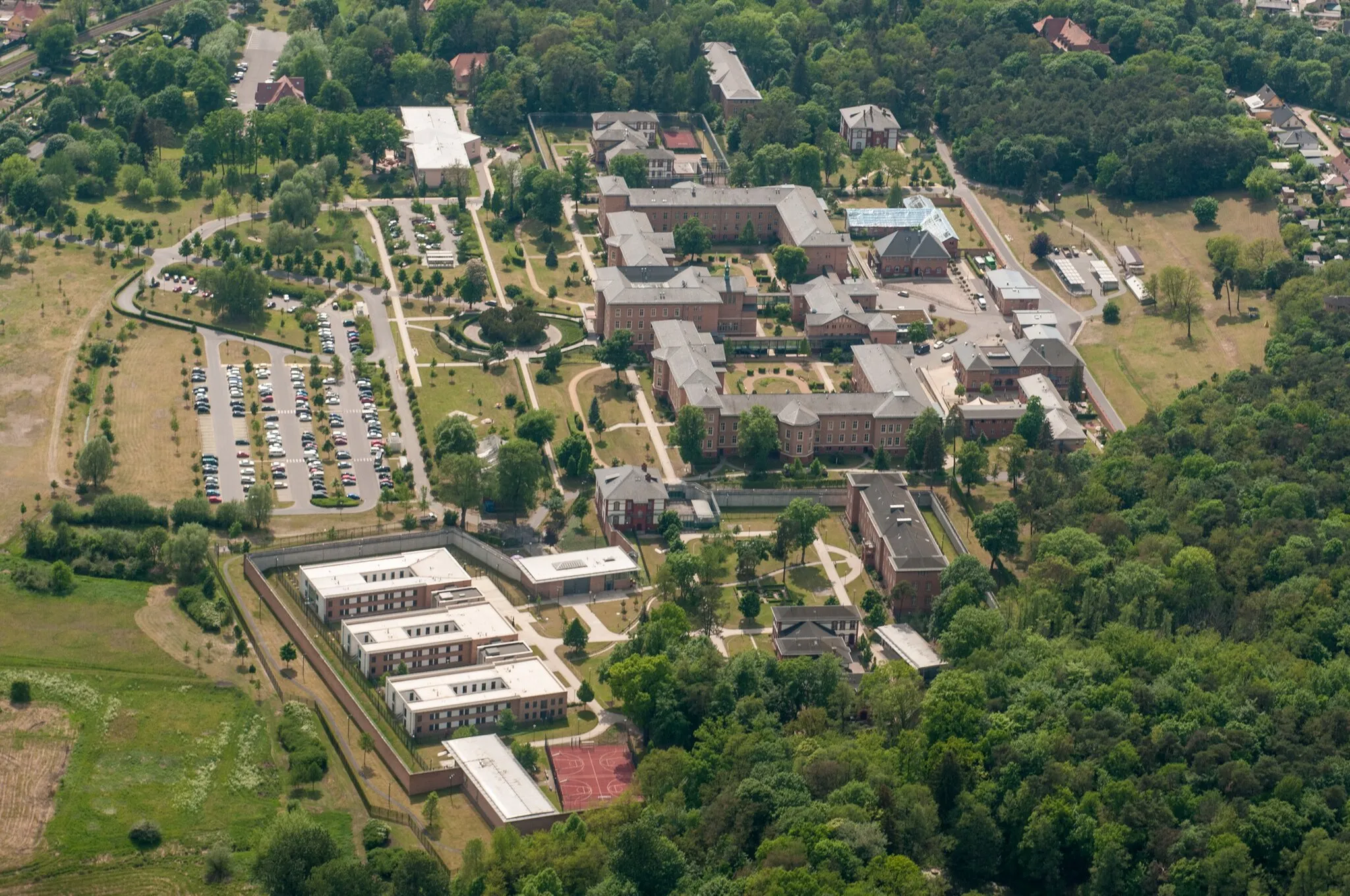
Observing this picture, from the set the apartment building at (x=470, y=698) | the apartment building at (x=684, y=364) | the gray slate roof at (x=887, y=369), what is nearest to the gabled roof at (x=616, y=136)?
the apartment building at (x=684, y=364)

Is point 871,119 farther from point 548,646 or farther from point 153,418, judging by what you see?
point 548,646

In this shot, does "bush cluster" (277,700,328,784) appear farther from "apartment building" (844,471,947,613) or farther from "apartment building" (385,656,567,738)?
"apartment building" (844,471,947,613)

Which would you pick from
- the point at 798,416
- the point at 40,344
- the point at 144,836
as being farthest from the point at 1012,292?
the point at 144,836

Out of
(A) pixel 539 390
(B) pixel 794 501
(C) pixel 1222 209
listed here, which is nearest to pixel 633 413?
(A) pixel 539 390

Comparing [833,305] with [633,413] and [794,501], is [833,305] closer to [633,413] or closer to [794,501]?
[633,413]

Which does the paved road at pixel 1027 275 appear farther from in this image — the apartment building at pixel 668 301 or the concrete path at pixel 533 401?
the concrete path at pixel 533 401

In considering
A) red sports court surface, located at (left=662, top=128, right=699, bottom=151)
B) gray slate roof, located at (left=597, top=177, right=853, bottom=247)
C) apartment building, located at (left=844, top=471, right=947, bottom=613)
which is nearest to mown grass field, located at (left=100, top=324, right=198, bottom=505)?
gray slate roof, located at (left=597, top=177, right=853, bottom=247)
